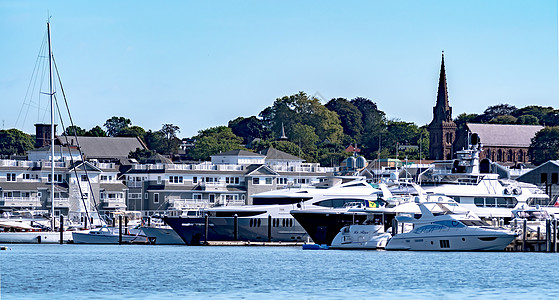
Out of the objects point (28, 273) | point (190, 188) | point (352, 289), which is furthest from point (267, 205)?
point (190, 188)

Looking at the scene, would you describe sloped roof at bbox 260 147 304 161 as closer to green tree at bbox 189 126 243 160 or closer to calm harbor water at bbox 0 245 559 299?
green tree at bbox 189 126 243 160

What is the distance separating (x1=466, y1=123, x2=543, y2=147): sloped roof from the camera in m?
195

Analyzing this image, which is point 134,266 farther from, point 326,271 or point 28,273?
point 326,271

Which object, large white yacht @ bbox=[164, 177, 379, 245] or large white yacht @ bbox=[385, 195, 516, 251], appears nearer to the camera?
large white yacht @ bbox=[385, 195, 516, 251]

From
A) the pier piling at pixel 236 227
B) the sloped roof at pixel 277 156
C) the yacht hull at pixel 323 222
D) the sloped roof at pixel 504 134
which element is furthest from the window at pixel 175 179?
the sloped roof at pixel 504 134

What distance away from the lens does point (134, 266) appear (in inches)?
2411

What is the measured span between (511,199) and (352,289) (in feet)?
118

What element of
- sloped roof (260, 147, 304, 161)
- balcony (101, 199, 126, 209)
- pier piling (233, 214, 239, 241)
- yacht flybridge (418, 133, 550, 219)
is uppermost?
sloped roof (260, 147, 304, 161)

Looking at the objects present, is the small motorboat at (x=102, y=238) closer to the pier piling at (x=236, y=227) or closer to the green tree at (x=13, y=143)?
the pier piling at (x=236, y=227)

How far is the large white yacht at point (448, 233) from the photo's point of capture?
68750 millimetres

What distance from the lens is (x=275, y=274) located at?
55875 millimetres

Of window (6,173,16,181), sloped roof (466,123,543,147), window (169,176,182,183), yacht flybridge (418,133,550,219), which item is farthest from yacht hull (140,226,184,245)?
sloped roof (466,123,543,147)

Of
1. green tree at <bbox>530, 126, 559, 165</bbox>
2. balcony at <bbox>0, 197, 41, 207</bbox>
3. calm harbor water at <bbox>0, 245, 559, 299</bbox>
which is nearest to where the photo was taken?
calm harbor water at <bbox>0, 245, 559, 299</bbox>

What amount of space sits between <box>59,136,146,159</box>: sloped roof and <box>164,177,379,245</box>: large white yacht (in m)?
81.4
